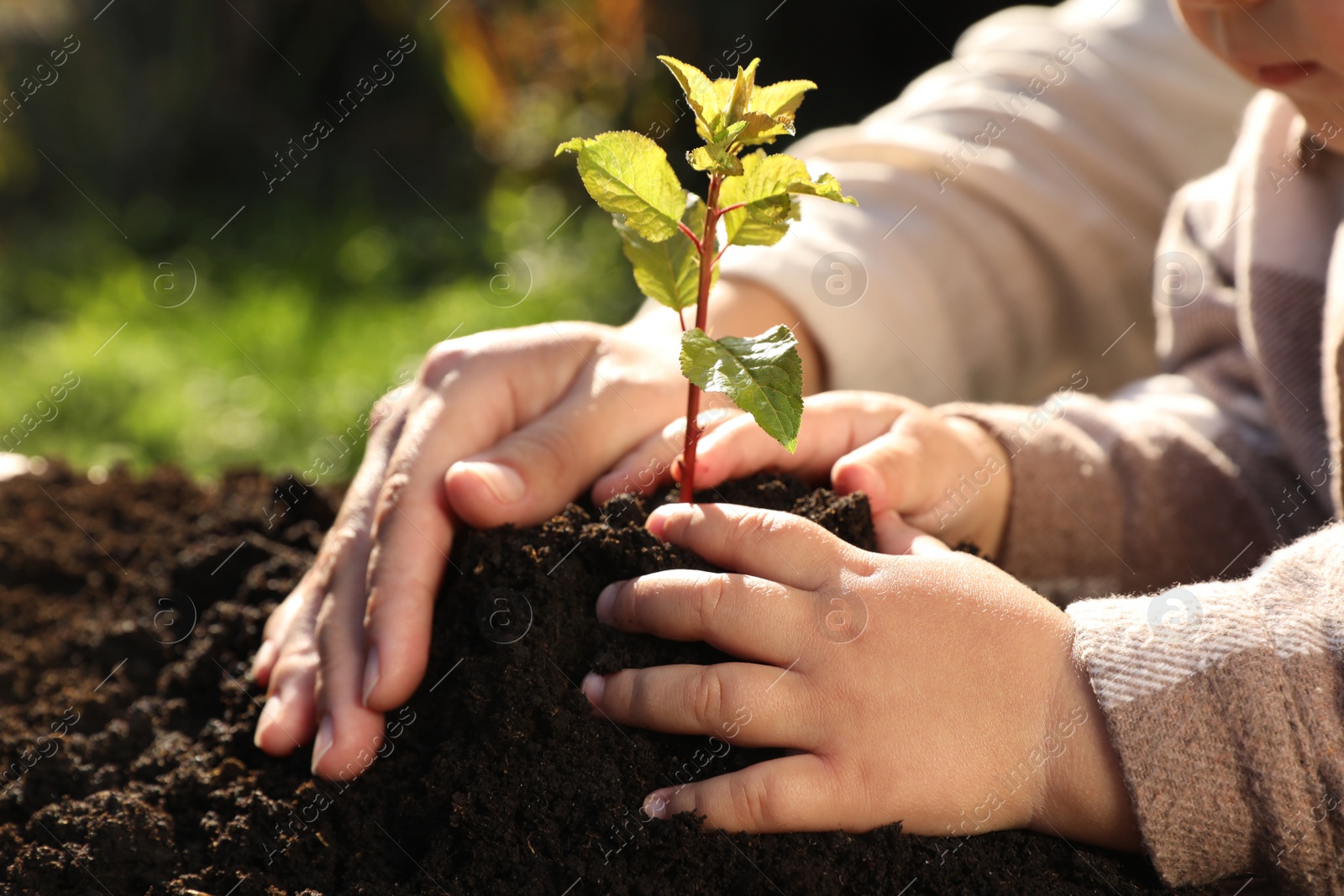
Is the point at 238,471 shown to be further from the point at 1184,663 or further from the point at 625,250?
the point at 1184,663

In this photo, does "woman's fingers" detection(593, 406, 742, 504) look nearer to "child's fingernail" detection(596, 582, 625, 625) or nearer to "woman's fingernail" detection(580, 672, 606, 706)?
"child's fingernail" detection(596, 582, 625, 625)

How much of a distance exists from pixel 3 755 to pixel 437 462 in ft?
2.25

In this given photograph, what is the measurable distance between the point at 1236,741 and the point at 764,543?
1.68 feet

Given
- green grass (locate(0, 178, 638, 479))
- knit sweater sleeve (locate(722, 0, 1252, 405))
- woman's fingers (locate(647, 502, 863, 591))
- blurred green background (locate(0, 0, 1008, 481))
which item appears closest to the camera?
woman's fingers (locate(647, 502, 863, 591))

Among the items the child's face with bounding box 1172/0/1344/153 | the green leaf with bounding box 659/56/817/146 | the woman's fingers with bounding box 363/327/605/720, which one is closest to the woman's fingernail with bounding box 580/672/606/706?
the woman's fingers with bounding box 363/327/605/720

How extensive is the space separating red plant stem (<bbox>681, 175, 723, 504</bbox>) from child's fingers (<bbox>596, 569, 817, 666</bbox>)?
152 mm

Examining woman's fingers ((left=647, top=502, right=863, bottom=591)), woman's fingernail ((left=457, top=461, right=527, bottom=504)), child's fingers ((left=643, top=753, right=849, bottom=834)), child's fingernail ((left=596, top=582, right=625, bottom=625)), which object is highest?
woman's fingernail ((left=457, top=461, right=527, bottom=504))

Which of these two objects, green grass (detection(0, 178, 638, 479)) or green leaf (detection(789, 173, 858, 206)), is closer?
green leaf (detection(789, 173, 858, 206))

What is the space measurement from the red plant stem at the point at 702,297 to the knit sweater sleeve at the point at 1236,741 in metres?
0.48

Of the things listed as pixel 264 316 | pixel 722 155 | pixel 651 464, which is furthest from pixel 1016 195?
pixel 264 316

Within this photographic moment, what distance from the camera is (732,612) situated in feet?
3.52

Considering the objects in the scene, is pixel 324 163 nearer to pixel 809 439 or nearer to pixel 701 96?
pixel 809 439

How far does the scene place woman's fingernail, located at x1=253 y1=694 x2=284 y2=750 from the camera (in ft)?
4.15

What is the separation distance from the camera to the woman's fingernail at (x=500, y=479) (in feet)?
4.16
